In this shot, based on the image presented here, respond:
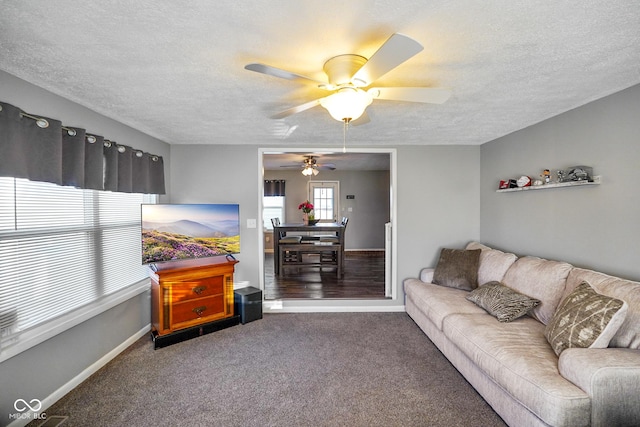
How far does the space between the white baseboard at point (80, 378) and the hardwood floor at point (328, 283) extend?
5.97ft

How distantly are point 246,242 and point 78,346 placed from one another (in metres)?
2.00

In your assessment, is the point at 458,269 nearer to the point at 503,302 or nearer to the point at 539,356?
the point at 503,302

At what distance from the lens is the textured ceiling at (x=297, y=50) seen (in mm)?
1312

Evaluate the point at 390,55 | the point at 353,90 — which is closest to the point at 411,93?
the point at 353,90

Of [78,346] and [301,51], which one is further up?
[301,51]

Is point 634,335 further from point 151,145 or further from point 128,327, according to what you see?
point 151,145

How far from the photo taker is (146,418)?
2.06 metres

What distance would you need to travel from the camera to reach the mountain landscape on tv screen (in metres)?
3.10

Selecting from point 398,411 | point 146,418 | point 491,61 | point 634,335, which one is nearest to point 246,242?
point 146,418

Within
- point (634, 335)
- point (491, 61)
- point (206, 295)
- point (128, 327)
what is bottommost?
point (128, 327)

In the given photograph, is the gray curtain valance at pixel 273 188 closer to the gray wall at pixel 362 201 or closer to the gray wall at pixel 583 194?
the gray wall at pixel 362 201

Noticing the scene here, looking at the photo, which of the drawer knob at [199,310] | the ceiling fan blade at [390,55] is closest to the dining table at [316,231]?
the drawer knob at [199,310]

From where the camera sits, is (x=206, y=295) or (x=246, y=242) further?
(x=246, y=242)

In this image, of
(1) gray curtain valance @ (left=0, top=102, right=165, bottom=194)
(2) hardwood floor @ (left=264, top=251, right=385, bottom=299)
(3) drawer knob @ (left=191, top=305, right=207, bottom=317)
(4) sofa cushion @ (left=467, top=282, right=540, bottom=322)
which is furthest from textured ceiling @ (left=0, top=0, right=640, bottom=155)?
(2) hardwood floor @ (left=264, top=251, right=385, bottom=299)
